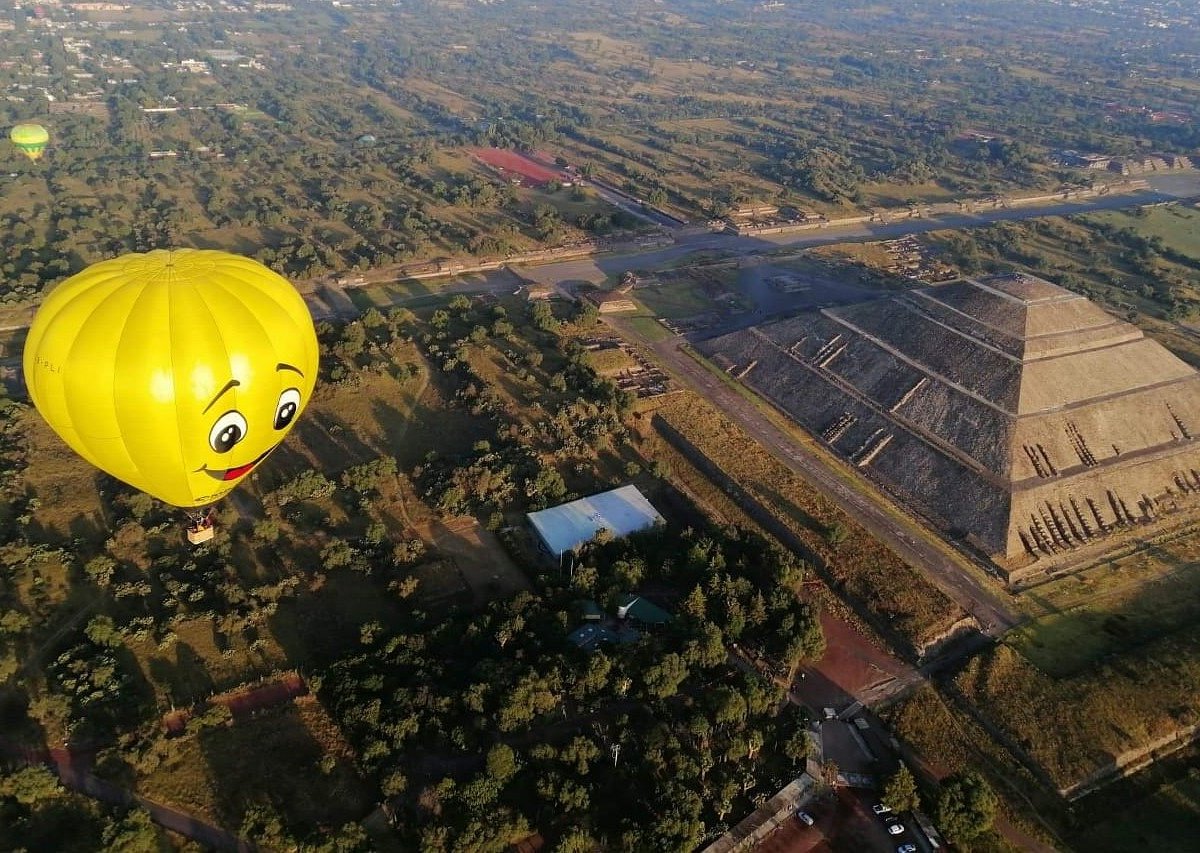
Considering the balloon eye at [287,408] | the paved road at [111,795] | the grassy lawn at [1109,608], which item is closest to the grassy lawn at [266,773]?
the paved road at [111,795]

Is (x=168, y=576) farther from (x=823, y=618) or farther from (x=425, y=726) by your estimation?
(x=823, y=618)

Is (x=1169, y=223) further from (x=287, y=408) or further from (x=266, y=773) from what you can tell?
(x=266, y=773)

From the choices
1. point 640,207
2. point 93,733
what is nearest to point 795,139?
point 640,207

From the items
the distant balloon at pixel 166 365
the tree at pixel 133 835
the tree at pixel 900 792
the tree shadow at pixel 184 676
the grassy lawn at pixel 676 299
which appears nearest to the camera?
the tree at pixel 133 835

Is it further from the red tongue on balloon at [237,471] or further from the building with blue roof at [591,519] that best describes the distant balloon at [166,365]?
the building with blue roof at [591,519]

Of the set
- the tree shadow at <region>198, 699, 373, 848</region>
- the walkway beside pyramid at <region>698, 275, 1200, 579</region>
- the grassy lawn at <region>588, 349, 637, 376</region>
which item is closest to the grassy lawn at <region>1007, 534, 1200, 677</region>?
the walkway beside pyramid at <region>698, 275, 1200, 579</region>

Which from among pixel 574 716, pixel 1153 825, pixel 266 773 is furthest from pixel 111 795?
pixel 1153 825

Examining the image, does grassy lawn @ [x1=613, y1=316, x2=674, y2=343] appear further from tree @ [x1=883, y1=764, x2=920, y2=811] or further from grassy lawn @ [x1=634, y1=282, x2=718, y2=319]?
tree @ [x1=883, y1=764, x2=920, y2=811]
